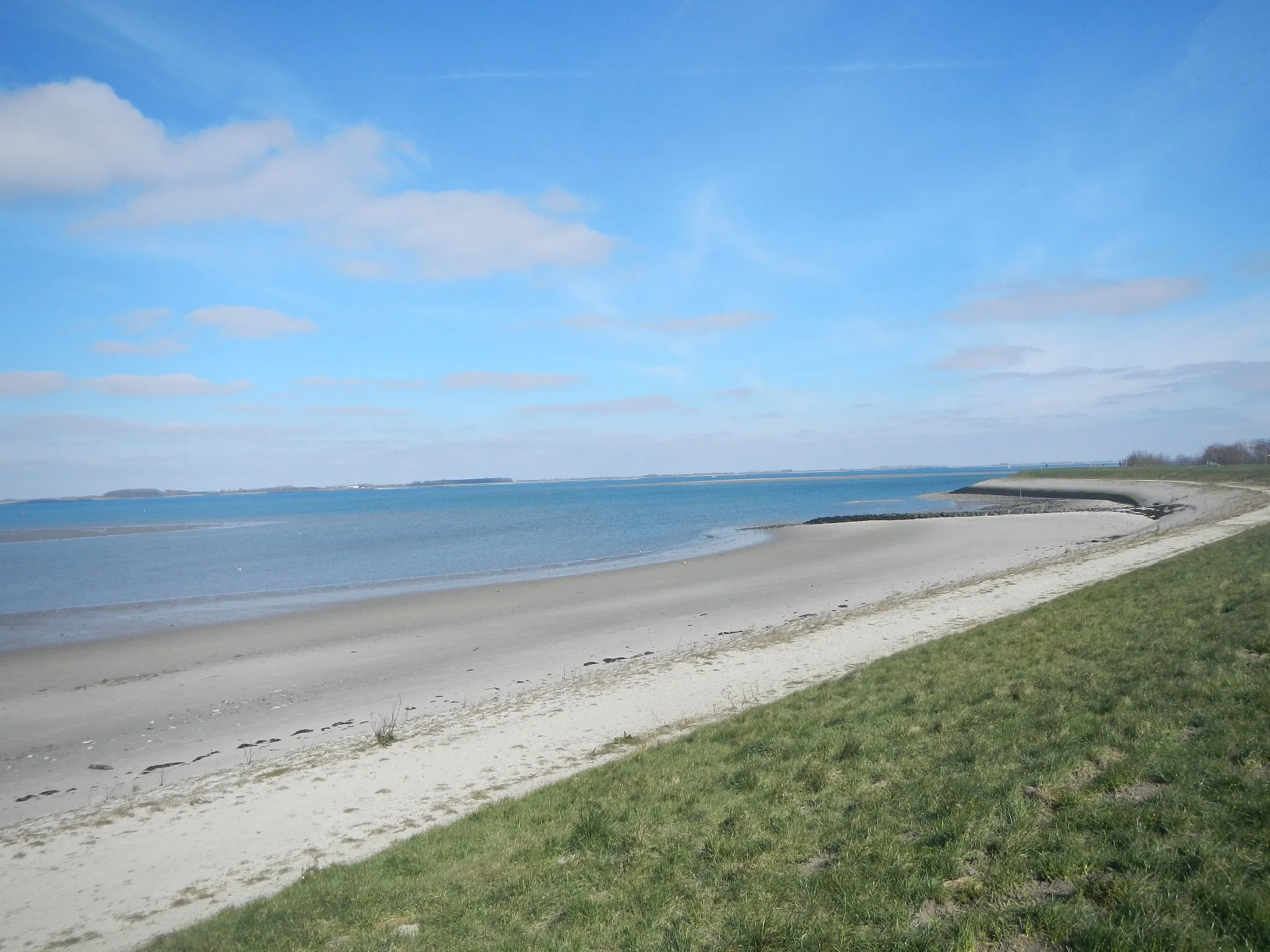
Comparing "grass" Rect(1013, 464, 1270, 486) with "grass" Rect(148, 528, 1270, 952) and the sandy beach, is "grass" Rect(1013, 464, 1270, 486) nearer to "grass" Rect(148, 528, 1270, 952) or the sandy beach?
the sandy beach

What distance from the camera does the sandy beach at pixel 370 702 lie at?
9.12 m

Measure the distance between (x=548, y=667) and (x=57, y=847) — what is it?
10.8m

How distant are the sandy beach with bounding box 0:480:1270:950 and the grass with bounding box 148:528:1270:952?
6.23ft

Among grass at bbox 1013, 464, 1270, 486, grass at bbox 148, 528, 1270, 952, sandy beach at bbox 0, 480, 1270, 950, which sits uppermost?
grass at bbox 1013, 464, 1270, 486

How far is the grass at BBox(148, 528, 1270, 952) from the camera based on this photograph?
4.66 meters

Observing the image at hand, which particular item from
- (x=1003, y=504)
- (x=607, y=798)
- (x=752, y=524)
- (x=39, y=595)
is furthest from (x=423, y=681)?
(x=1003, y=504)

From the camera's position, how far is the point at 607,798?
8.43 metres

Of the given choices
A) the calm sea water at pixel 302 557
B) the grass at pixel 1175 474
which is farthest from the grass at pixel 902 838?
the grass at pixel 1175 474

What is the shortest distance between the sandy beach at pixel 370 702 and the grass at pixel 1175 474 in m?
37.9

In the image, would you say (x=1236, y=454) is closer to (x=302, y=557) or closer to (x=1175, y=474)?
(x=1175, y=474)

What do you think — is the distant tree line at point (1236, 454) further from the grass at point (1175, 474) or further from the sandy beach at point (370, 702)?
the sandy beach at point (370, 702)

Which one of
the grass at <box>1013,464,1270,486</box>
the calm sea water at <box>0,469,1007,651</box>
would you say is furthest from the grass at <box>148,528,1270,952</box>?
the grass at <box>1013,464,1270,486</box>

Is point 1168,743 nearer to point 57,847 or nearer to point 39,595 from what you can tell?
point 57,847

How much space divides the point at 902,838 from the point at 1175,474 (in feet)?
300
